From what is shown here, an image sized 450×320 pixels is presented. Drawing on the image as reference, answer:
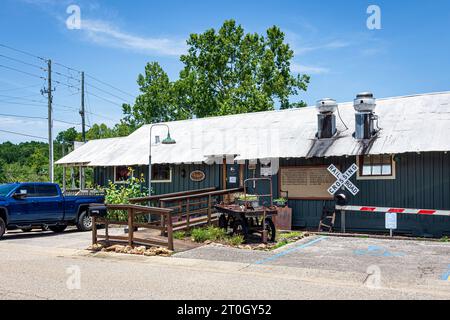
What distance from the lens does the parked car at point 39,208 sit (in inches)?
605

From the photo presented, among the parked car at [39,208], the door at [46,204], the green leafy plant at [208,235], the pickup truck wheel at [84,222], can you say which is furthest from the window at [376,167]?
the door at [46,204]

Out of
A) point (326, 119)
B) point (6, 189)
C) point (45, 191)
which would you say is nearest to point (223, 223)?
point (326, 119)

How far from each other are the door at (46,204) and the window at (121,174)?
6240 mm

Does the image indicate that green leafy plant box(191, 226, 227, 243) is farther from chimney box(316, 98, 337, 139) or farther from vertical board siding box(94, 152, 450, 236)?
chimney box(316, 98, 337, 139)

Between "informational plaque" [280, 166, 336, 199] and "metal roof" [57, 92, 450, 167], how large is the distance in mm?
909

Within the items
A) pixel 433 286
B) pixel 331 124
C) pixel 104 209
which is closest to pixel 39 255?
pixel 104 209

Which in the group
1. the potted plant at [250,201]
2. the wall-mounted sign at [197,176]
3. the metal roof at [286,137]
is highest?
the metal roof at [286,137]

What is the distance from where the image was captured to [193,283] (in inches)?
330

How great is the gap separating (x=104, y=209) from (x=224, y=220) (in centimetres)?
374

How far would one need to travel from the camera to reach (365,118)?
1590 cm

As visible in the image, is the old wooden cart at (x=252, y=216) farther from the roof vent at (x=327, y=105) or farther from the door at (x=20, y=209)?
the door at (x=20, y=209)

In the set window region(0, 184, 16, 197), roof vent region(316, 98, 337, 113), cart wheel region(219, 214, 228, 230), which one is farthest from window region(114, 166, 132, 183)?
roof vent region(316, 98, 337, 113)

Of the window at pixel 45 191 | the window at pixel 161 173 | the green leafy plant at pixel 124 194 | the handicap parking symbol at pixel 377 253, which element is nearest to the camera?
the handicap parking symbol at pixel 377 253
